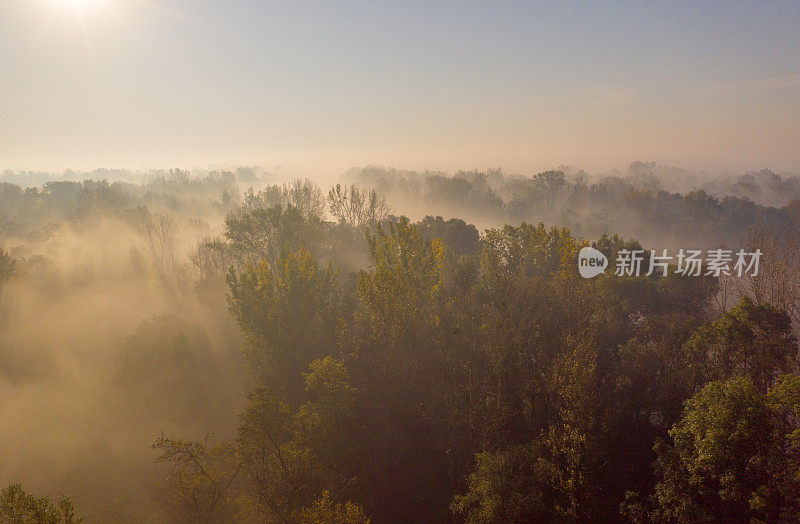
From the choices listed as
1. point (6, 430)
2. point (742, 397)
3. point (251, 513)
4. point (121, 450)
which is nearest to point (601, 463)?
point (742, 397)

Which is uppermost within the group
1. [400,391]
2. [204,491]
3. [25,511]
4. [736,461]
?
[736,461]

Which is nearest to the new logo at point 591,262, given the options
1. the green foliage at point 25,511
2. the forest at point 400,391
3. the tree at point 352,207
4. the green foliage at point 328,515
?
the forest at point 400,391

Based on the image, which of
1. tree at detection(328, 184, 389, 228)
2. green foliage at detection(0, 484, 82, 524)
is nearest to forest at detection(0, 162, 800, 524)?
green foliage at detection(0, 484, 82, 524)

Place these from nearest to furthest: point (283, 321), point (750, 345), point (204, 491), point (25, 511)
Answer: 1. point (25, 511)
2. point (204, 491)
3. point (750, 345)
4. point (283, 321)

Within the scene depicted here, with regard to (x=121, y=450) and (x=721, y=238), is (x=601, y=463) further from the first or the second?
(x=721, y=238)

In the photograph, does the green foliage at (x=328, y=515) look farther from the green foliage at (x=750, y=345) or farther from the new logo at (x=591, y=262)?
the new logo at (x=591, y=262)

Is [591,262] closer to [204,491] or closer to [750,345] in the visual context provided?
[750,345]

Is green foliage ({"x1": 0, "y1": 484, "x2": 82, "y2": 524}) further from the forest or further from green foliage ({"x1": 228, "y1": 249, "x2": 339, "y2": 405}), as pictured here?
green foliage ({"x1": 228, "y1": 249, "x2": 339, "y2": 405})

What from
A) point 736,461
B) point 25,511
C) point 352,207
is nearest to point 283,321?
point 25,511

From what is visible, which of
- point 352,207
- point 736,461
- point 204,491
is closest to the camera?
point 736,461
